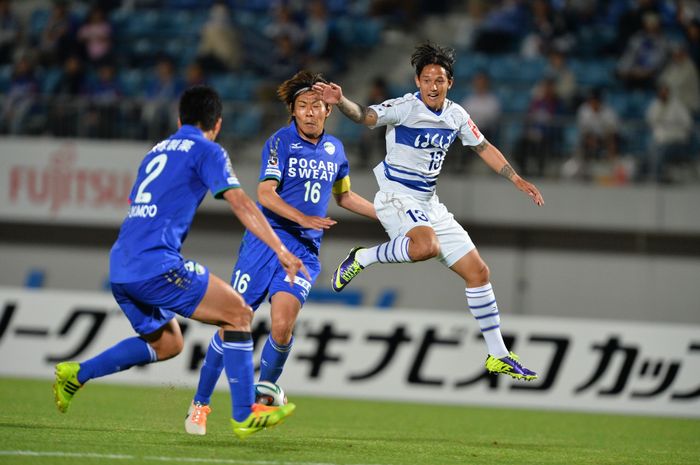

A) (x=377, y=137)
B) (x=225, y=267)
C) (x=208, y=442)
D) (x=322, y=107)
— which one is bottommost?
(x=225, y=267)

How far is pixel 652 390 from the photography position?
13.2 metres

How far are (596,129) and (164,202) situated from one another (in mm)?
10430

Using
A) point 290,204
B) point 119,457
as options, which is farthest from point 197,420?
point 290,204

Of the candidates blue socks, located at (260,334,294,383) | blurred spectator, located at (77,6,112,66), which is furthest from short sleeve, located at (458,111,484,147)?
blurred spectator, located at (77,6,112,66)

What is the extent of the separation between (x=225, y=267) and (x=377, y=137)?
4.31m

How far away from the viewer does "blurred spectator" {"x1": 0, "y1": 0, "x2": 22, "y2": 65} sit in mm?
18516

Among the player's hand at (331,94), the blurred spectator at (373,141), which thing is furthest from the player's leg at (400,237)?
the blurred spectator at (373,141)

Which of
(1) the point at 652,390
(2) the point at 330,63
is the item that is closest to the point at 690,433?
(1) the point at 652,390

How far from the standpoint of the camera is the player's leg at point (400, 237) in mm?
8367

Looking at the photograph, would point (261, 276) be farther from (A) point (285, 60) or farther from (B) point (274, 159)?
(A) point (285, 60)

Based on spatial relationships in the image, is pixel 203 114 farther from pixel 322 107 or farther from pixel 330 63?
pixel 330 63

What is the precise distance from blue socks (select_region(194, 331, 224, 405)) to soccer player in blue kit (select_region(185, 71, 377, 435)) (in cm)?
1

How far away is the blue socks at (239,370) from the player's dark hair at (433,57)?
9.11 ft

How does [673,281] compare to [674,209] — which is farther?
[673,281]
